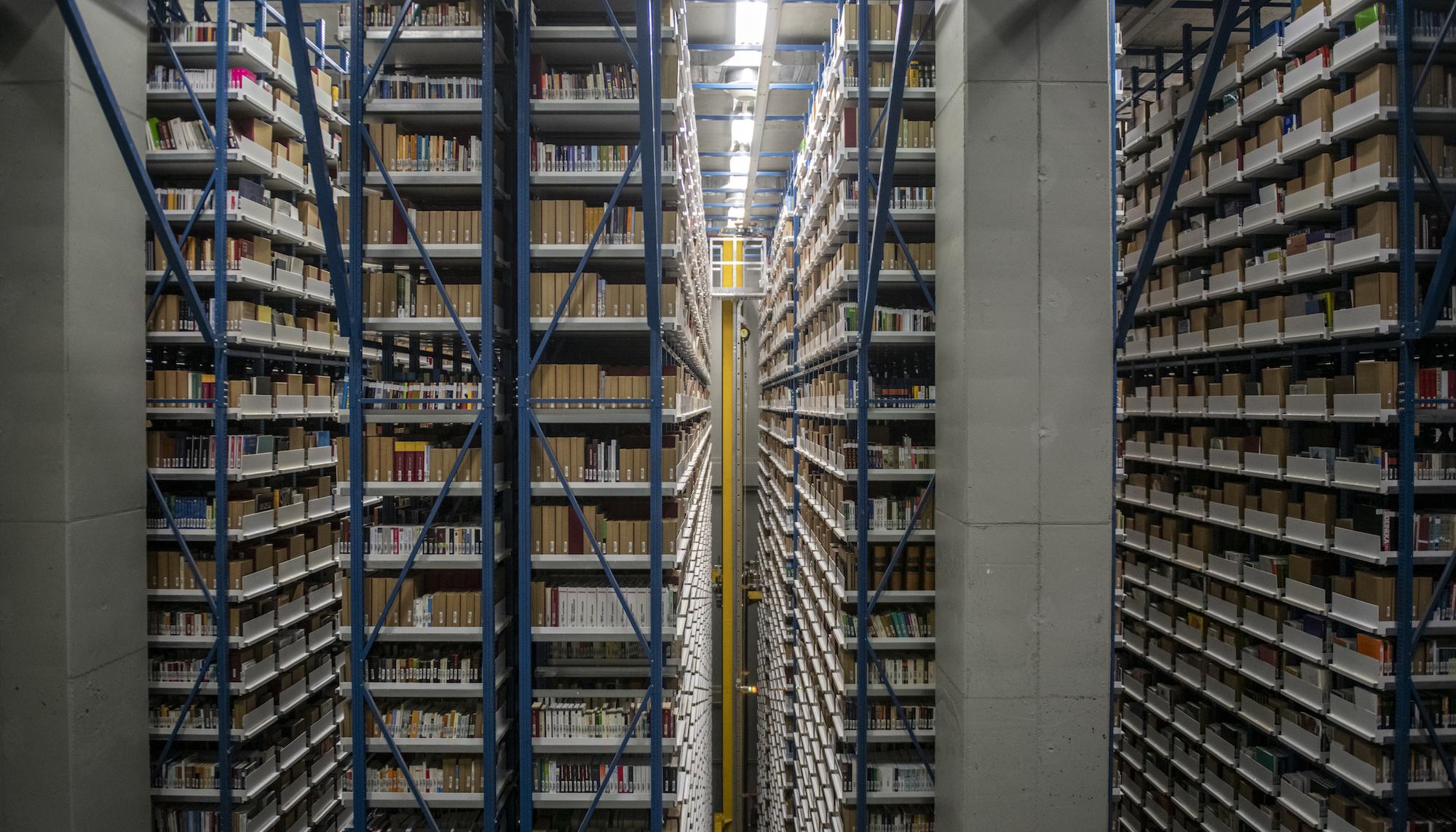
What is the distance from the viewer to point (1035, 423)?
14.9 feet

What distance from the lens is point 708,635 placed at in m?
12.6

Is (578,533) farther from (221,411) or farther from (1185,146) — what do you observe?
(1185,146)

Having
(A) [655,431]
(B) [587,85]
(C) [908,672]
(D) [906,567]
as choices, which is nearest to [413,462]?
(A) [655,431]

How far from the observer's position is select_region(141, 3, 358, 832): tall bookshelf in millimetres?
5883

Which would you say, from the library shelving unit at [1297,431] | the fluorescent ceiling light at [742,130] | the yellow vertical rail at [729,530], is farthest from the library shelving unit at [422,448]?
the yellow vertical rail at [729,530]

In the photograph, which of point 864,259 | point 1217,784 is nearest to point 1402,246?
point 864,259

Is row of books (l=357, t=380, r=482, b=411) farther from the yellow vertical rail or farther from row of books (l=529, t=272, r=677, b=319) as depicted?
the yellow vertical rail

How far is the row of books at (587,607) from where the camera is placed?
206 inches

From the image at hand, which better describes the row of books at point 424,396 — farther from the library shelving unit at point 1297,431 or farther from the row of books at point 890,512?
the library shelving unit at point 1297,431

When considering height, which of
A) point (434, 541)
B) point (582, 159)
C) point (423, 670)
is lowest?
point (423, 670)

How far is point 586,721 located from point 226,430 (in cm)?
334

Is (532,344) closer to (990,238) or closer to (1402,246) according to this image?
(990,238)

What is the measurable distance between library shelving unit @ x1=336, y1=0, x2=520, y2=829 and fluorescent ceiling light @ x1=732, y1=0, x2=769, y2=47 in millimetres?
3014

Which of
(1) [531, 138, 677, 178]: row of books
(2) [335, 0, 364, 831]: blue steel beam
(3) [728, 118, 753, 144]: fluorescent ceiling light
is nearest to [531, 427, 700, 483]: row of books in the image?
(2) [335, 0, 364, 831]: blue steel beam
